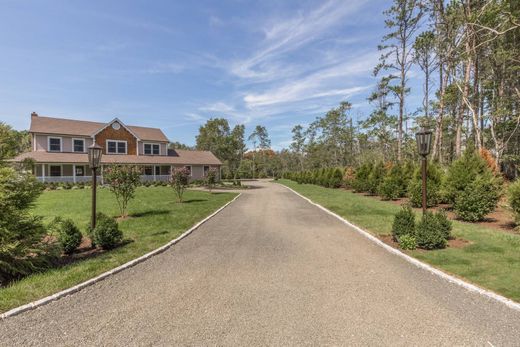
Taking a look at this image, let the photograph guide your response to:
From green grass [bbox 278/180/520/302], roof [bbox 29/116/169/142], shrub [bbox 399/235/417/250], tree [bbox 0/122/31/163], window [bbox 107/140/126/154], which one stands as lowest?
green grass [bbox 278/180/520/302]

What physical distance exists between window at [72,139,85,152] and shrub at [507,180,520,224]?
36497 millimetres

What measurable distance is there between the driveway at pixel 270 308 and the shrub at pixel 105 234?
5.42ft

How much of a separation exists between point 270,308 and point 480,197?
10.2 metres

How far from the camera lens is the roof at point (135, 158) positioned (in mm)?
28141

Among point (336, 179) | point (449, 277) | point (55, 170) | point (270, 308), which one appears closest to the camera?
point (270, 308)

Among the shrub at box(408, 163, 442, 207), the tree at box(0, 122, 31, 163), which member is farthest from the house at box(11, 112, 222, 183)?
the tree at box(0, 122, 31, 163)

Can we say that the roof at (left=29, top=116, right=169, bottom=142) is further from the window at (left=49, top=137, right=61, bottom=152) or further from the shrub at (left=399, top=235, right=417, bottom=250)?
the shrub at (left=399, top=235, right=417, bottom=250)

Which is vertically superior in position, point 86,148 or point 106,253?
point 86,148

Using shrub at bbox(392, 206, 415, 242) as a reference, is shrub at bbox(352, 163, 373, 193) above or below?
above

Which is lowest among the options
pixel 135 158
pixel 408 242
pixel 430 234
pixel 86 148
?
pixel 408 242

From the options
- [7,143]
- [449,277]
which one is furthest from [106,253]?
[449,277]

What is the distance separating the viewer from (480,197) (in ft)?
33.4

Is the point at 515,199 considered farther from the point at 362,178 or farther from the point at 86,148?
the point at 86,148

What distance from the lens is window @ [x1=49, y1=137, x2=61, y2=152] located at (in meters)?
29.7
